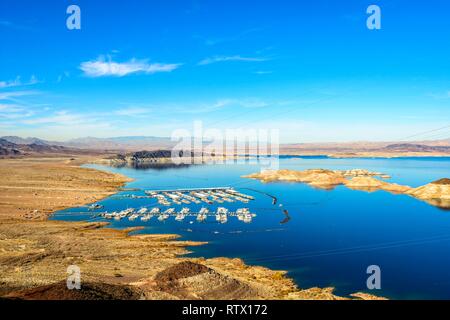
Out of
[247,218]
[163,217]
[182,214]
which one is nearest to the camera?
[247,218]

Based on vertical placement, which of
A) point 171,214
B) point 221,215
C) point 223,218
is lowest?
point 171,214

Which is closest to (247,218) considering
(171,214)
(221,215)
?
(221,215)

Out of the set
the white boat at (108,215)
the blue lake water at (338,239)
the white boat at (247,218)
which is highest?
the white boat at (108,215)

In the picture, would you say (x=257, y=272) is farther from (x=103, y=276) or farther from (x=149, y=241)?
(x=149, y=241)

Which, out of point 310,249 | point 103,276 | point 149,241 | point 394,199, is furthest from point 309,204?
point 103,276

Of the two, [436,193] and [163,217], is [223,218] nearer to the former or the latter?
[163,217]

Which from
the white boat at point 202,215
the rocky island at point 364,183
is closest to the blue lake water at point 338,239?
the white boat at point 202,215

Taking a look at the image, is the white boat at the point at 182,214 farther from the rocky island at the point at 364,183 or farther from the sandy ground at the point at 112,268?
the rocky island at the point at 364,183
